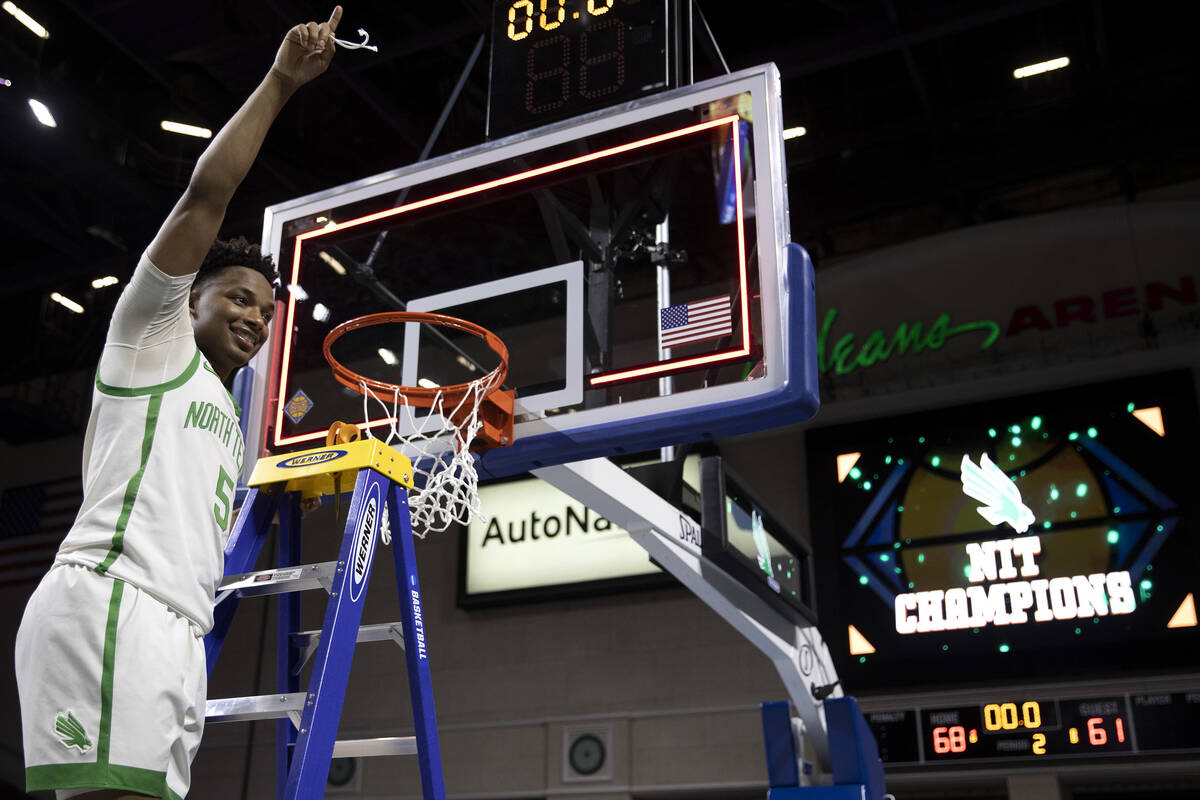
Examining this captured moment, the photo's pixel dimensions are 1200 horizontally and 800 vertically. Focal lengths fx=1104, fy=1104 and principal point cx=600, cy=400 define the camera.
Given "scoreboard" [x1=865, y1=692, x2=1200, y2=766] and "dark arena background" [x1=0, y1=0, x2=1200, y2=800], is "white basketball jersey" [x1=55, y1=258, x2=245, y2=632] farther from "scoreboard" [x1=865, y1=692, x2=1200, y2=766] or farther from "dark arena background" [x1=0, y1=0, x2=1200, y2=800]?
"scoreboard" [x1=865, y1=692, x2=1200, y2=766]

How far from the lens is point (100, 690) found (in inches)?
68.2

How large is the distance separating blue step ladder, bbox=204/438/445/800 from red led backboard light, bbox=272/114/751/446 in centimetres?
50

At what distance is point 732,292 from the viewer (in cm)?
345

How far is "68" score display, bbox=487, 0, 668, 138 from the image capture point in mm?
4422

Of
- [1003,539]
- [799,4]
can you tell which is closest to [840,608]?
[1003,539]

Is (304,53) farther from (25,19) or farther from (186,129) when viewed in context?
(186,129)

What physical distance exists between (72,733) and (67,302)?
455 inches

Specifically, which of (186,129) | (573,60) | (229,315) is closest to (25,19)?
(186,129)

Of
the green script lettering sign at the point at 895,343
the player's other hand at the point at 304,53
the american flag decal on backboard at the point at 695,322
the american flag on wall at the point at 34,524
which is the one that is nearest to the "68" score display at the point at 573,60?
the american flag decal on backboard at the point at 695,322

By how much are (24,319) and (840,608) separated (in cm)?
976

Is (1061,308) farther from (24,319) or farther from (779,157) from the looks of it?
(24,319)

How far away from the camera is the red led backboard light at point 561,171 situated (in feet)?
11.1

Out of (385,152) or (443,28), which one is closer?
(443,28)

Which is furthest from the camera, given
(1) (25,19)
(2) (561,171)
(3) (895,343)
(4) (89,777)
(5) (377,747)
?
(3) (895,343)
